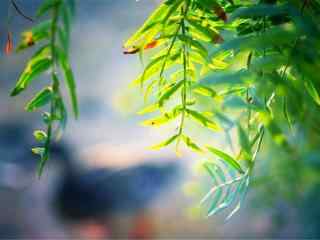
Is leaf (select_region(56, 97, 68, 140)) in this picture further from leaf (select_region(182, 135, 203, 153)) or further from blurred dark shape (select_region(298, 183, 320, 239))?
blurred dark shape (select_region(298, 183, 320, 239))

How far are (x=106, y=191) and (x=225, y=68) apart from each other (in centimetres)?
288

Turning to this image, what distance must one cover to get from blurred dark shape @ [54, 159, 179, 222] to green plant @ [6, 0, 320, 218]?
278 cm

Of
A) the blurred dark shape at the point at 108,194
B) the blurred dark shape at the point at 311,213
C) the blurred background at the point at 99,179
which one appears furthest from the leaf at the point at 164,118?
the blurred dark shape at the point at 108,194

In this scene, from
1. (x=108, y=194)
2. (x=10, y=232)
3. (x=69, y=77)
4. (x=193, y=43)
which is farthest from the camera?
(x=108, y=194)

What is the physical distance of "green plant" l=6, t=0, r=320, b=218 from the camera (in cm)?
35

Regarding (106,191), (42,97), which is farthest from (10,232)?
(42,97)

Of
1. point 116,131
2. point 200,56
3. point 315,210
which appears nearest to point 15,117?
point 116,131

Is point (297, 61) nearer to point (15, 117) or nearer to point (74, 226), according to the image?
point (74, 226)

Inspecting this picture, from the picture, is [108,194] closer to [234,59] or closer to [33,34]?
[234,59]

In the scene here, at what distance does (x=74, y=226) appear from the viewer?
3.17 metres

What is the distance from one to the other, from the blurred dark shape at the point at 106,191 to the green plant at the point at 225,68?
9.12ft

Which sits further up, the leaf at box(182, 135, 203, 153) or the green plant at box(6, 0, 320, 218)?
the green plant at box(6, 0, 320, 218)

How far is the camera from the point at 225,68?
0.49m

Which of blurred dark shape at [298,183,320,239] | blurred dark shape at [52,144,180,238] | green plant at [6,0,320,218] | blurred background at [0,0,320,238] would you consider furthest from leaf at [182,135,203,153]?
blurred dark shape at [52,144,180,238]
